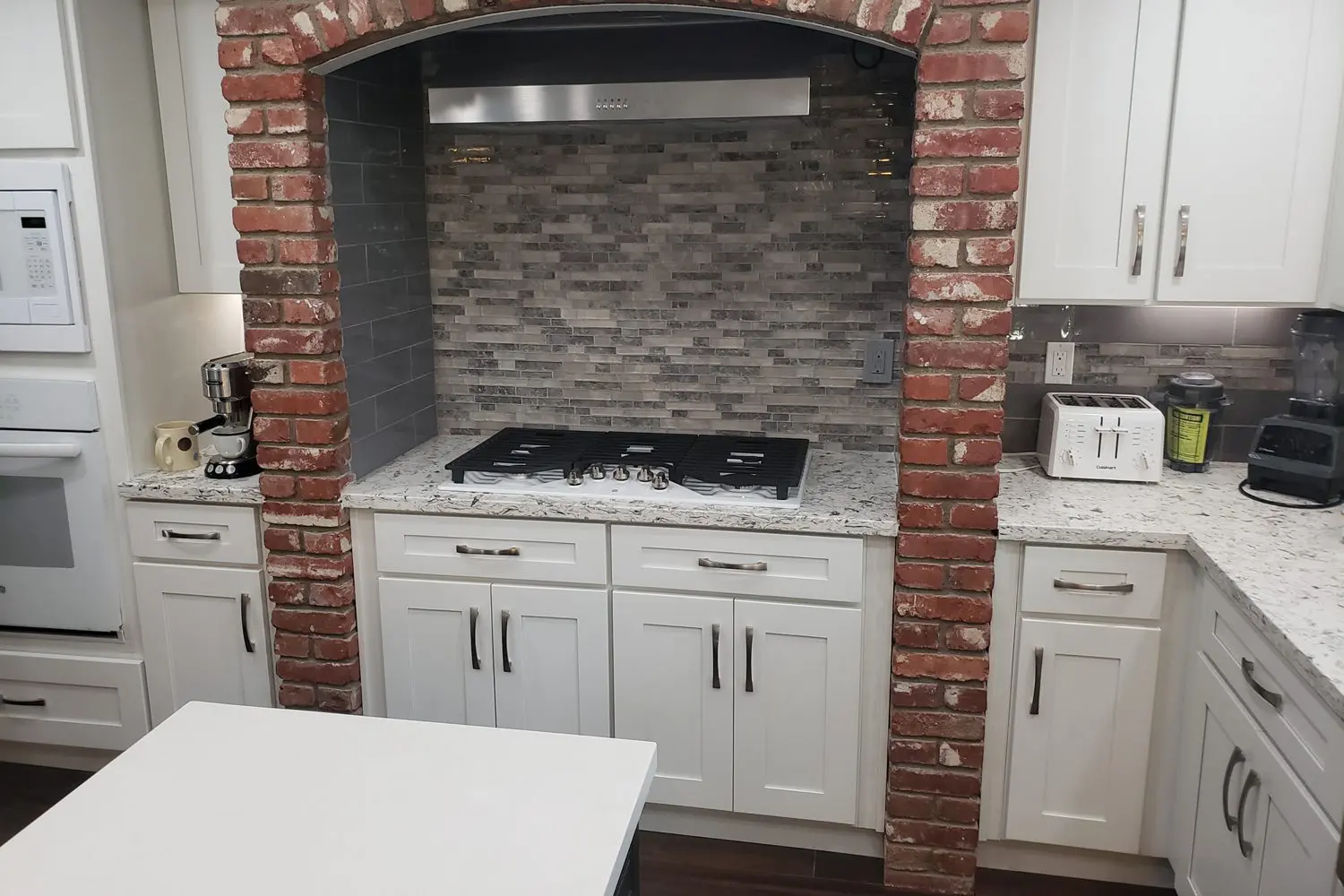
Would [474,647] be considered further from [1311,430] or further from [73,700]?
[1311,430]

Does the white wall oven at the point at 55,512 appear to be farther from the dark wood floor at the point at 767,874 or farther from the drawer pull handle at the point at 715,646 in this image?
the drawer pull handle at the point at 715,646

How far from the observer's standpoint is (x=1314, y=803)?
1605 millimetres

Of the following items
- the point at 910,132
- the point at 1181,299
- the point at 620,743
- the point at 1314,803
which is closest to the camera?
the point at 620,743

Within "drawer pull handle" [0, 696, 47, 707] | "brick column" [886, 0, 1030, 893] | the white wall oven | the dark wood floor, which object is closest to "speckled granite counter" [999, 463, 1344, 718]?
"brick column" [886, 0, 1030, 893]

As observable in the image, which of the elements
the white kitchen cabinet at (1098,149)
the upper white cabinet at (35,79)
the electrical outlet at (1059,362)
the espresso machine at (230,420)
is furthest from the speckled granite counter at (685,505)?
the upper white cabinet at (35,79)

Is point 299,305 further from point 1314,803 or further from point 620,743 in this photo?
point 1314,803

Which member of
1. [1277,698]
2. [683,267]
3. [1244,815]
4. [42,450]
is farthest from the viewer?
[683,267]

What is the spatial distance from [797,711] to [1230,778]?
922 mm

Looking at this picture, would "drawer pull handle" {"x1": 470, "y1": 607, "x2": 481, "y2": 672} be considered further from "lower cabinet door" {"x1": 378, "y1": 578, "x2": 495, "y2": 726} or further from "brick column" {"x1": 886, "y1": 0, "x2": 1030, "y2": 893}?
"brick column" {"x1": 886, "y1": 0, "x2": 1030, "y2": 893}

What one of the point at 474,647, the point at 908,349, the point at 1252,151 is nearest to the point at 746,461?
the point at 908,349

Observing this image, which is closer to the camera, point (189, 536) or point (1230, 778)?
point (1230, 778)

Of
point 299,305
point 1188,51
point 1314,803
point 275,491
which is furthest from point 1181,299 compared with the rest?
point 275,491

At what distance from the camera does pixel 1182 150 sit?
2346 mm

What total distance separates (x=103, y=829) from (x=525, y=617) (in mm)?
1378
